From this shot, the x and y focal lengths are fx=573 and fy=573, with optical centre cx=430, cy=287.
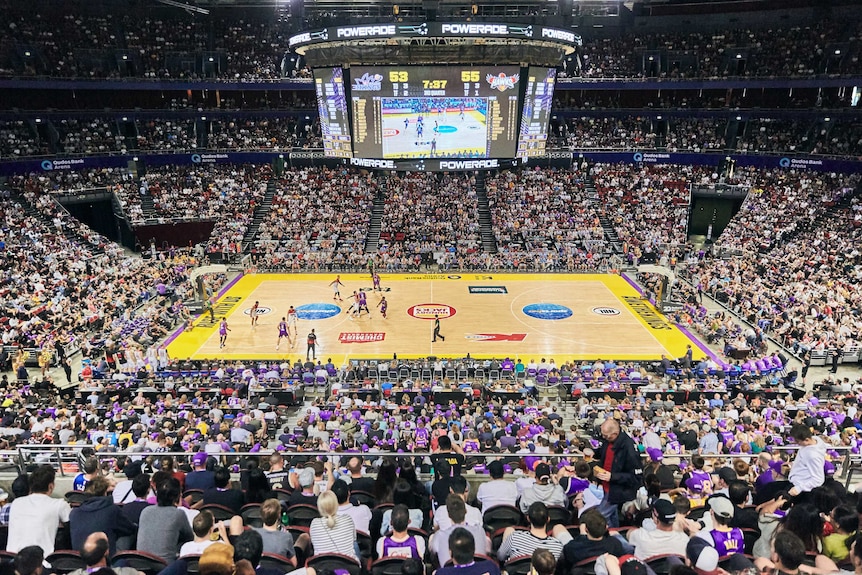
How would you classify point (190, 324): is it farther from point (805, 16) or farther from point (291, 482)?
point (805, 16)

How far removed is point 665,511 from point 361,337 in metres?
21.9

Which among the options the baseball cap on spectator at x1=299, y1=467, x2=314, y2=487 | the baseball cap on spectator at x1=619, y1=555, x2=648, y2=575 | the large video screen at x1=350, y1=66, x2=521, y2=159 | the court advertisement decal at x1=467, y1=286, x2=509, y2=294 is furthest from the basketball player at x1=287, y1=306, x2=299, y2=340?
the baseball cap on spectator at x1=619, y1=555, x2=648, y2=575

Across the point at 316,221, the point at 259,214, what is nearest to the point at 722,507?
the point at 316,221

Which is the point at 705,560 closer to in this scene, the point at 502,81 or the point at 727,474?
the point at 727,474

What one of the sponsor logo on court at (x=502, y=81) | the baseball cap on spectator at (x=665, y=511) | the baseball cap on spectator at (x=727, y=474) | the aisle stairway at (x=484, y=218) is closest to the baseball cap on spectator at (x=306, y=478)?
the baseball cap on spectator at (x=665, y=511)

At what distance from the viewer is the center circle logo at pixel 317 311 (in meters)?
30.0

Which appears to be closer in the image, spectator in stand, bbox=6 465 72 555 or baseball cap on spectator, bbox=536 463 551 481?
spectator in stand, bbox=6 465 72 555

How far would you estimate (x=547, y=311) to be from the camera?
30578 mm

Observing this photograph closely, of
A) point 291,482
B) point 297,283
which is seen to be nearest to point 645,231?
point 297,283

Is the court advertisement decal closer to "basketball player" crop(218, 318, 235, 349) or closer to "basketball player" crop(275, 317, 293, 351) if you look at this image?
"basketball player" crop(275, 317, 293, 351)

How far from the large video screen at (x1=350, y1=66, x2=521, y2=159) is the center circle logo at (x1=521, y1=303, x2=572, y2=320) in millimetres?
9654

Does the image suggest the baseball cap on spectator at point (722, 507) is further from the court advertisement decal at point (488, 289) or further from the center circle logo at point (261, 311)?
the court advertisement decal at point (488, 289)

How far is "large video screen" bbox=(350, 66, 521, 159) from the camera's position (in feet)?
106

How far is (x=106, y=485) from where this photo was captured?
6.86 m
